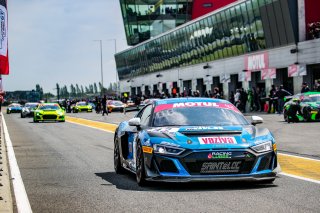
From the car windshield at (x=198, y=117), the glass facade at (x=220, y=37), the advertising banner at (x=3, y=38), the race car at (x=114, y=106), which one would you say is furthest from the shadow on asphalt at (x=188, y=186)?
the race car at (x=114, y=106)

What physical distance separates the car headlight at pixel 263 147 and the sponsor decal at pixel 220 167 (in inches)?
12.0

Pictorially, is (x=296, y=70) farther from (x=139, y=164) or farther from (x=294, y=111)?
(x=139, y=164)

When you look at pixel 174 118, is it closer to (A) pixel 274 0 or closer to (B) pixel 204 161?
(B) pixel 204 161

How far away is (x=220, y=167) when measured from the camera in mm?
8930

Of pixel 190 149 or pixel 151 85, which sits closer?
pixel 190 149

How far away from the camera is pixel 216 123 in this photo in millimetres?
9930

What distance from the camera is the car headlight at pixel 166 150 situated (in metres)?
8.95

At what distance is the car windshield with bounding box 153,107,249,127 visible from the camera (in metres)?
9.94

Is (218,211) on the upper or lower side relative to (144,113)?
lower

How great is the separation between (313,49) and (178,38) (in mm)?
29887

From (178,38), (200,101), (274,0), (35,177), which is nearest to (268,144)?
(200,101)

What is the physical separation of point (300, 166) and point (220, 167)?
3.83 metres

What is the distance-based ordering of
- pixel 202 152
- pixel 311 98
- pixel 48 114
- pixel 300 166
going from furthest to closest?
pixel 48 114 < pixel 311 98 < pixel 300 166 < pixel 202 152

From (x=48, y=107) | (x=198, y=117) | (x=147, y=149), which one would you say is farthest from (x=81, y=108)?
(x=147, y=149)
